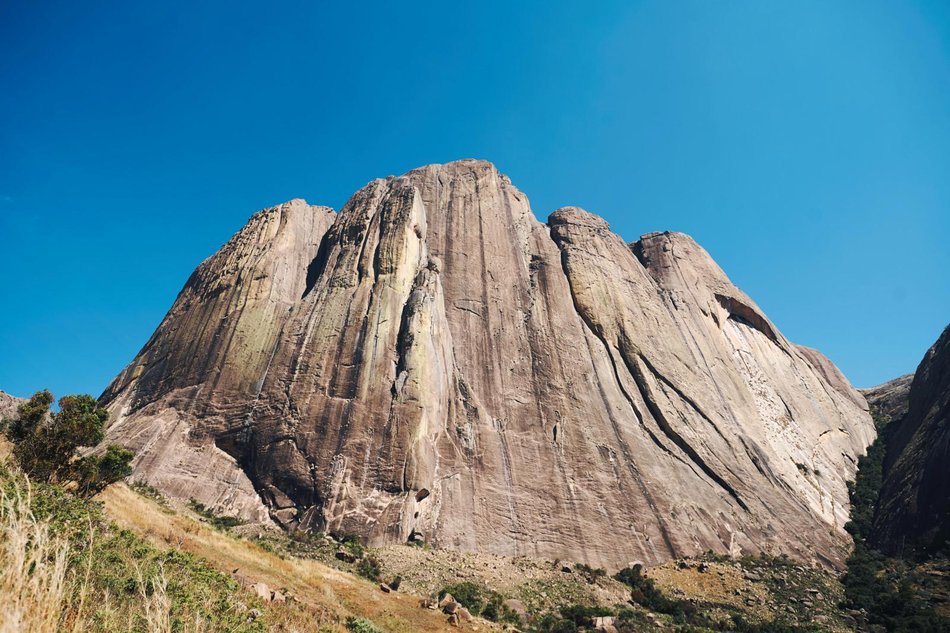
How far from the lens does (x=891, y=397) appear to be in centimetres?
7800

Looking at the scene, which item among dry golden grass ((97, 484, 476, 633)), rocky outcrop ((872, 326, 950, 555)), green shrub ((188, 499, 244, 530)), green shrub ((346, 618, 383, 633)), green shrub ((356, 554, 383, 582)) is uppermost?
rocky outcrop ((872, 326, 950, 555))

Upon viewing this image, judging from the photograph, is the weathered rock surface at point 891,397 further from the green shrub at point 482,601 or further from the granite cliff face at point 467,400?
the green shrub at point 482,601

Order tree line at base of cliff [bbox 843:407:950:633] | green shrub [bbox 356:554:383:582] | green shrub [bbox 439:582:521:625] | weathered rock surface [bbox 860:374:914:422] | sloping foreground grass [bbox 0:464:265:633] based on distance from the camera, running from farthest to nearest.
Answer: weathered rock surface [bbox 860:374:914:422] → tree line at base of cliff [bbox 843:407:950:633] → green shrub [bbox 356:554:383:582] → green shrub [bbox 439:582:521:625] → sloping foreground grass [bbox 0:464:265:633]

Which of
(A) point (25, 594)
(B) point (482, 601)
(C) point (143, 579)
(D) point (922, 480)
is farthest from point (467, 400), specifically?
(A) point (25, 594)

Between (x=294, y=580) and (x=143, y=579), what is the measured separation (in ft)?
35.7

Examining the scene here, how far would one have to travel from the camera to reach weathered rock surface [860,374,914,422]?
72031 millimetres

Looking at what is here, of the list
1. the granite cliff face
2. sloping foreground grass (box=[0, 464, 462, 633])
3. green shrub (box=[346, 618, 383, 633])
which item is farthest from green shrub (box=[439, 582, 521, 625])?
green shrub (box=[346, 618, 383, 633])

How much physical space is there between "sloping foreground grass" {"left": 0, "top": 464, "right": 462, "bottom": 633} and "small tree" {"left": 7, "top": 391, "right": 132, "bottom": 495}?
4.40ft

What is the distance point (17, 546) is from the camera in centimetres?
430

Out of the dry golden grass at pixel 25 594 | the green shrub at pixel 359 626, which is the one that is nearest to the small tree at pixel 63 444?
the green shrub at pixel 359 626

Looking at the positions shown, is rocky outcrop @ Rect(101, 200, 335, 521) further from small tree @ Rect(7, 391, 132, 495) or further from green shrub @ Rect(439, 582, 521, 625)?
green shrub @ Rect(439, 582, 521, 625)

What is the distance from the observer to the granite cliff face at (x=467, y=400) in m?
35.1

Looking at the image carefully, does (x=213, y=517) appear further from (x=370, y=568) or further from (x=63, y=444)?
(x=63, y=444)

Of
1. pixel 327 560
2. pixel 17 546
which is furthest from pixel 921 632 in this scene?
pixel 17 546
